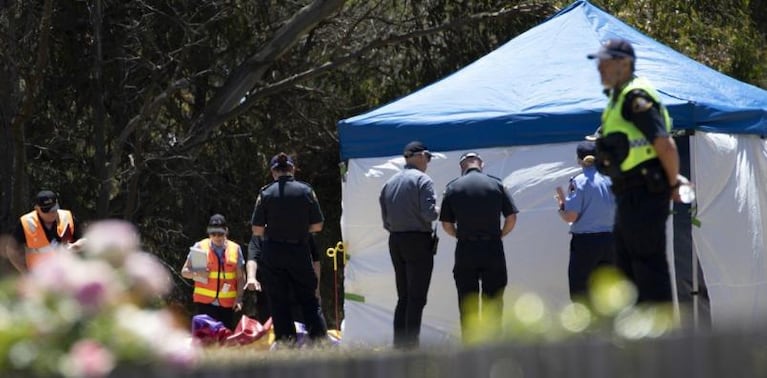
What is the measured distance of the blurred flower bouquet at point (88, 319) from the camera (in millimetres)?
3426

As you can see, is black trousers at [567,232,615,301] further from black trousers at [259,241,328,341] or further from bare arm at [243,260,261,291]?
bare arm at [243,260,261,291]

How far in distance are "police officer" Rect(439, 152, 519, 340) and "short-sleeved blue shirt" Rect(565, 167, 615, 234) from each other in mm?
479

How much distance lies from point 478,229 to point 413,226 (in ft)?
1.82

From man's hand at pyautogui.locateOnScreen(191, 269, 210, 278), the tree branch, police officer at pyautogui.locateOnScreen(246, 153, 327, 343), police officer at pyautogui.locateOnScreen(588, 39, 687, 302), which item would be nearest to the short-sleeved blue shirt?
→ police officer at pyautogui.locateOnScreen(246, 153, 327, 343)

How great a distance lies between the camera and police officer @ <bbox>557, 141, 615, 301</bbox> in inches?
386

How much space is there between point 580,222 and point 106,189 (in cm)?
961

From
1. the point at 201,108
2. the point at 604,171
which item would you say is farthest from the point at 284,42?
the point at 604,171

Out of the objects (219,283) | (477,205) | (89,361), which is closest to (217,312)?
(219,283)

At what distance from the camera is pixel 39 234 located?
35.6 ft

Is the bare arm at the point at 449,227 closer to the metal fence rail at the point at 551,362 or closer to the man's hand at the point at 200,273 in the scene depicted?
the man's hand at the point at 200,273

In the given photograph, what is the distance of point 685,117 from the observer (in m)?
10.3

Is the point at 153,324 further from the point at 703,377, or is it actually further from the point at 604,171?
the point at 604,171

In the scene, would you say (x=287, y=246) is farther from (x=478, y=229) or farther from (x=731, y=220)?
(x=731, y=220)

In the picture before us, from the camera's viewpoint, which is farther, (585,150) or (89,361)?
(585,150)
